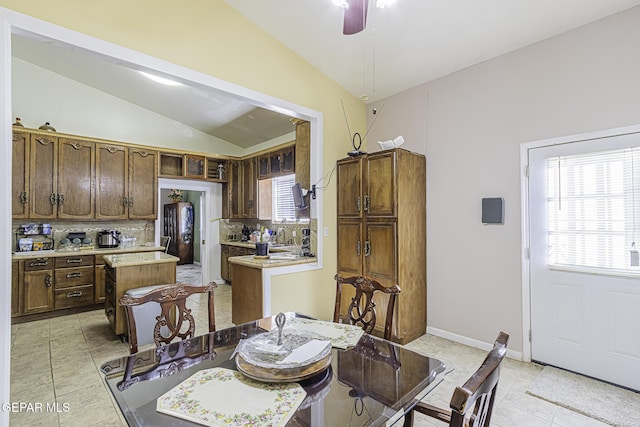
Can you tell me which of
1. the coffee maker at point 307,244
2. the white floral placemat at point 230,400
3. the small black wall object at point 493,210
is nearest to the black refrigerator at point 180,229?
the coffee maker at point 307,244

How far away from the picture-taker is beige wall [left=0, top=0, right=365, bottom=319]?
225cm

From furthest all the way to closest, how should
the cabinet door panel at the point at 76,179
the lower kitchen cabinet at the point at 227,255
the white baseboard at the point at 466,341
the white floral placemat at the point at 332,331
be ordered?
1. the lower kitchen cabinet at the point at 227,255
2. the cabinet door panel at the point at 76,179
3. the white baseboard at the point at 466,341
4. the white floral placemat at the point at 332,331

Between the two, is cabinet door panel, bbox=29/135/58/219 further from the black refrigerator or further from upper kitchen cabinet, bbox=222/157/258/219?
the black refrigerator

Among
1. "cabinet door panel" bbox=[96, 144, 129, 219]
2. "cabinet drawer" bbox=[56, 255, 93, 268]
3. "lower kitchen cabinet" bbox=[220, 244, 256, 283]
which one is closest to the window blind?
"lower kitchen cabinet" bbox=[220, 244, 256, 283]

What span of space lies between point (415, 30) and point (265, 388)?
10.7 feet

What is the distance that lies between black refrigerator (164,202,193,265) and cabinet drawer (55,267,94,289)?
4.40 meters

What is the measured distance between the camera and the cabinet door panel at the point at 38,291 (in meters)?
4.21

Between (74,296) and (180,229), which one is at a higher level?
(180,229)

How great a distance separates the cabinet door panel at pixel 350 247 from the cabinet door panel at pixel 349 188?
0.45ft

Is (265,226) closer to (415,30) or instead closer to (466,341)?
(466,341)

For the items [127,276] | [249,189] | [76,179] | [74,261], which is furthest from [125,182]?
[127,276]

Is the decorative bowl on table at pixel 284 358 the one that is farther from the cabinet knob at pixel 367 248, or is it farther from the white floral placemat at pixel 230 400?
the cabinet knob at pixel 367 248

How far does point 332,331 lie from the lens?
1.74m

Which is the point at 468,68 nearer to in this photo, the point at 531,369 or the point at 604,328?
the point at 604,328
